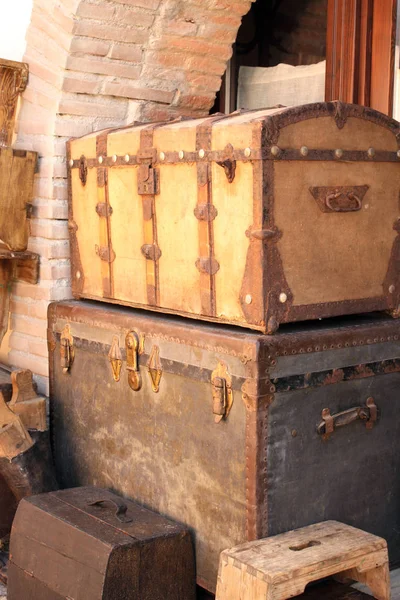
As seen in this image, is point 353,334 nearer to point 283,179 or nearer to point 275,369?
point 275,369

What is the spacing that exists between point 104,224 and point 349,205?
107 cm

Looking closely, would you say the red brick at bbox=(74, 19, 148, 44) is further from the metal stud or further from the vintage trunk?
the metal stud

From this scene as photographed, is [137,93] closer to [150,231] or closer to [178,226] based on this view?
[150,231]

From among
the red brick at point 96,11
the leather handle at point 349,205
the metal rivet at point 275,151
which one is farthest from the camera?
the red brick at point 96,11

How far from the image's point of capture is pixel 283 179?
286 centimetres

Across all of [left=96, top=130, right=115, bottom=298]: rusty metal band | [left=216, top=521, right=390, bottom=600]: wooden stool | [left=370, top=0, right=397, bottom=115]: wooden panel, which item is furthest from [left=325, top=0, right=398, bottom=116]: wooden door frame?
[left=216, top=521, right=390, bottom=600]: wooden stool

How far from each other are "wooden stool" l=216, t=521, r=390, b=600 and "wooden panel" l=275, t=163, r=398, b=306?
763 mm

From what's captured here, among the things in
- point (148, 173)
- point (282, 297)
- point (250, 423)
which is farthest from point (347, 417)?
point (148, 173)

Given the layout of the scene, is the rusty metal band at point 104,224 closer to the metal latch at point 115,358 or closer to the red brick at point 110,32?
the metal latch at point 115,358

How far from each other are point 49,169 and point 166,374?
115 centimetres

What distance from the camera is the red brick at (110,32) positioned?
3.68m

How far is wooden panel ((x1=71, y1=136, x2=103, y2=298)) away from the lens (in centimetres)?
365

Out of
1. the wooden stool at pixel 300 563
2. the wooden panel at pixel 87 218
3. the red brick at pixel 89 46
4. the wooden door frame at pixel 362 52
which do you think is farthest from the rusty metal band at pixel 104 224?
the wooden stool at pixel 300 563

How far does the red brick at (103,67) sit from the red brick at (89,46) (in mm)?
31
